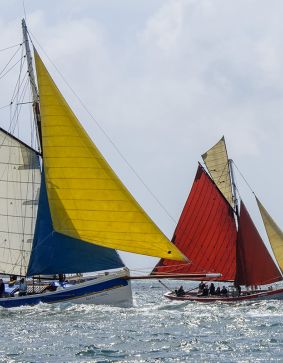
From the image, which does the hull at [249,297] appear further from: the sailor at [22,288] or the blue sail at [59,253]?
the sailor at [22,288]

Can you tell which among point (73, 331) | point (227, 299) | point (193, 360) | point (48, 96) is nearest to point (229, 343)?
point (193, 360)

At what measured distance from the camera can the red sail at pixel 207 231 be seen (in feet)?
214

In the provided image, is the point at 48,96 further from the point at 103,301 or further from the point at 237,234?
the point at 237,234

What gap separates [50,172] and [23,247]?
17.8 feet

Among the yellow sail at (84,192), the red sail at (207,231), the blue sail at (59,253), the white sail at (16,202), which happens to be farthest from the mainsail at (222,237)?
the yellow sail at (84,192)

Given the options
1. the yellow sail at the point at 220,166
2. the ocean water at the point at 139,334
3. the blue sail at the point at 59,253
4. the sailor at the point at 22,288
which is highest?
the yellow sail at the point at 220,166

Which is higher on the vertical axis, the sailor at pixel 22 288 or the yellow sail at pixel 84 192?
the yellow sail at pixel 84 192

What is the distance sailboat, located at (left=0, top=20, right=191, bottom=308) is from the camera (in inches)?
2044

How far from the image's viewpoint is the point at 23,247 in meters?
57.5

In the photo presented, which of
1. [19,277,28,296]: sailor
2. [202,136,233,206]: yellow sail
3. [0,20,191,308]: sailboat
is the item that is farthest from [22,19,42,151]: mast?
[202,136,233,206]: yellow sail

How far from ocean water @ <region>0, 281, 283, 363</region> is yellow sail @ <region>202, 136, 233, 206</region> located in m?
10.4

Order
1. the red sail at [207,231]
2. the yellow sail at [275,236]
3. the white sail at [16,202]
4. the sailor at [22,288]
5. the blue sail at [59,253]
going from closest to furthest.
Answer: the blue sail at [59,253] → the sailor at [22,288] → the white sail at [16,202] → the yellow sail at [275,236] → the red sail at [207,231]

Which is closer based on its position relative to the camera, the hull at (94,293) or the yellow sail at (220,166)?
the hull at (94,293)

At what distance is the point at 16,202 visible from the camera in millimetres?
57594
